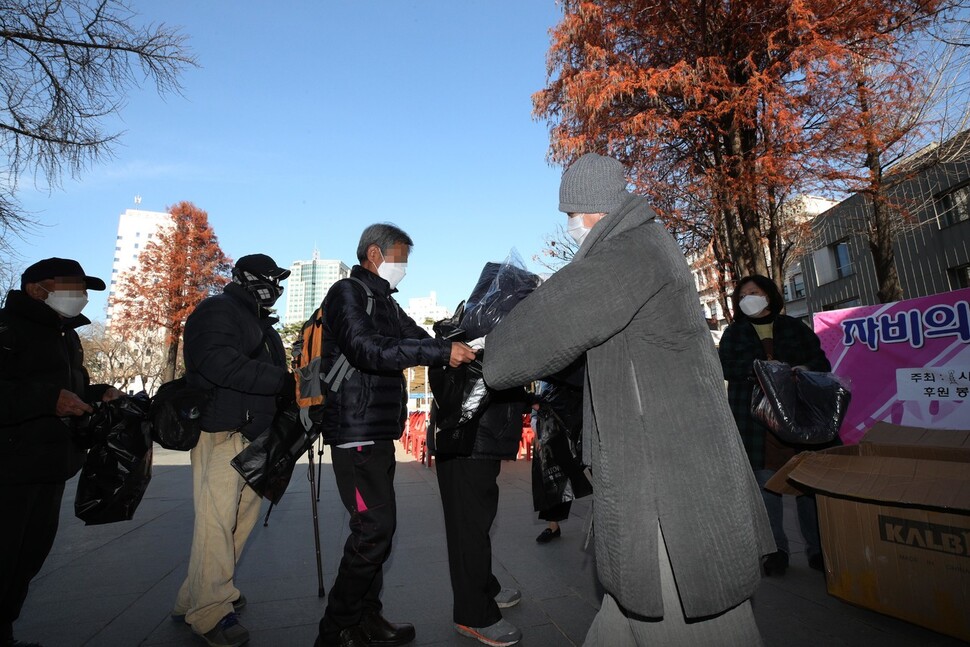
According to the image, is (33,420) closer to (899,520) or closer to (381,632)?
(381,632)

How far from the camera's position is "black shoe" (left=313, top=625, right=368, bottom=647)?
247 cm

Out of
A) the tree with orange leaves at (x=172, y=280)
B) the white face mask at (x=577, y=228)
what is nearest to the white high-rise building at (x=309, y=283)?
the tree with orange leaves at (x=172, y=280)

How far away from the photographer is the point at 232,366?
282 cm

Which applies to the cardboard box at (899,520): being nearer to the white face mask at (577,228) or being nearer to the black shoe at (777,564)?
the black shoe at (777,564)

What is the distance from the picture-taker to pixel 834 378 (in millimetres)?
3580

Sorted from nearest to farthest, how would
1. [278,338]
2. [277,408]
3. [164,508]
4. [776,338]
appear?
[277,408] → [278,338] → [776,338] → [164,508]

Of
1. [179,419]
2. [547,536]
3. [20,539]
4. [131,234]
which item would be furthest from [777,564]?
[131,234]

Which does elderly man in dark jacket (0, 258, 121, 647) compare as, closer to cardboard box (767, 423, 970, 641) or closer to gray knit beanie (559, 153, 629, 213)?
gray knit beanie (559, 153, 629, 213)

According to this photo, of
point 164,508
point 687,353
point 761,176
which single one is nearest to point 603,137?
point 761,176

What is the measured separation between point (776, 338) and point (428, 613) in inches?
122

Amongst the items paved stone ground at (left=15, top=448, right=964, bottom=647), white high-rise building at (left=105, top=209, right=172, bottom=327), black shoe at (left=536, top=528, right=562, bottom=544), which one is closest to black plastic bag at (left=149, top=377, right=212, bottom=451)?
paved stone ground at (left=15, top=448, right=964, bottom=647)

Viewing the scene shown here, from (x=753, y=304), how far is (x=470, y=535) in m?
2.79

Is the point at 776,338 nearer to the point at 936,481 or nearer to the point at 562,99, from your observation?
the point at 936,481

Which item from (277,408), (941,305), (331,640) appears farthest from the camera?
(941,305)
